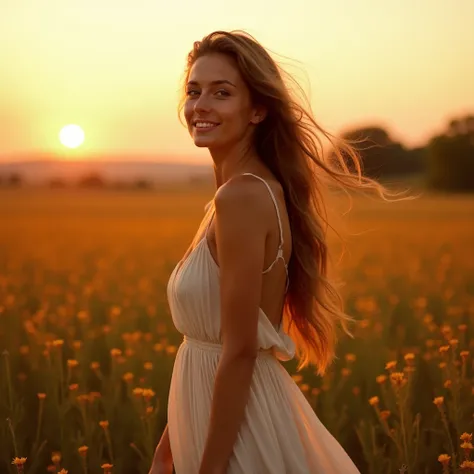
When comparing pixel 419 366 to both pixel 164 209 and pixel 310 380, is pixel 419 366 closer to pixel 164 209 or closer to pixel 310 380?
pixel 310 380

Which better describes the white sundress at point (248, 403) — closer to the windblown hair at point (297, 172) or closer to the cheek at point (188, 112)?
the windblown hair at point (297, 172)

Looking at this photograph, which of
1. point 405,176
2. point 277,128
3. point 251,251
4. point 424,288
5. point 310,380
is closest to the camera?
point 251,251

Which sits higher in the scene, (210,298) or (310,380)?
(210,298)

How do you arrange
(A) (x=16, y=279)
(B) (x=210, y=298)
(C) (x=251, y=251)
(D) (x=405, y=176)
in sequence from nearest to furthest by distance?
(C) (x=251, y=251), (B) (x=210, y=298), (A) (x=16, y=279), (D) (x=405, y=176)

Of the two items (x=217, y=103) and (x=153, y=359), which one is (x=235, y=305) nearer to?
(x=217, y=103)

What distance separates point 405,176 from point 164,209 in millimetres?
21279

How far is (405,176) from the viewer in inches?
1841

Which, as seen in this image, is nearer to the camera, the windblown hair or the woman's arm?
the woman's arm

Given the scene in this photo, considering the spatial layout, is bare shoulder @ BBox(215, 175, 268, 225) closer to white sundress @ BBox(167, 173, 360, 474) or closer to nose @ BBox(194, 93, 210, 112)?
white sundress @ BBox(167, 173, 360, 474)

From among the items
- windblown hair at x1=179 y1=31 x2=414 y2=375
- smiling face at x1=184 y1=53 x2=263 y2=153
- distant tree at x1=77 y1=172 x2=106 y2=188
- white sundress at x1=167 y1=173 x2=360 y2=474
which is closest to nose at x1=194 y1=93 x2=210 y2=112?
smiling face at x1=184 y1=53 x2=263 y2=153

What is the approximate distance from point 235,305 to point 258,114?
0.62 m

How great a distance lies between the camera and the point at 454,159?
158 ft

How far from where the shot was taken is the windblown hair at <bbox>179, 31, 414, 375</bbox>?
2441 mm

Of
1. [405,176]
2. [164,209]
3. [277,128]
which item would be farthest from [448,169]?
[277,128]
